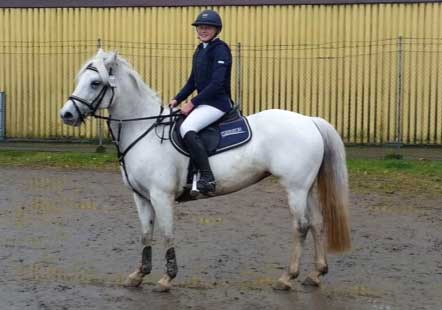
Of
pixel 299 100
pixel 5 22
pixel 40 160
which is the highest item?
pixel 5 22

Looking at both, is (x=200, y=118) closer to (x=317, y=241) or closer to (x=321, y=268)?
(x=317, y=241)

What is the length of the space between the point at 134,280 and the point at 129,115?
1540 millimetres

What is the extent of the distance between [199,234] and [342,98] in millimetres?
9510

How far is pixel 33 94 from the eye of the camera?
2042 cm

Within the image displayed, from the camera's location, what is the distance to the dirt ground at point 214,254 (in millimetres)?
7469

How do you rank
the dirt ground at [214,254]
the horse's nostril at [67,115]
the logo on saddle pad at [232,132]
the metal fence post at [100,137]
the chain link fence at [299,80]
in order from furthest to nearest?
the chain link fence at [299,80]
the metal fence post at [100,137]
the logo on saddle pad at [232,132]
the horse's nostril at [67,115]
the dirt ground at [214,254]

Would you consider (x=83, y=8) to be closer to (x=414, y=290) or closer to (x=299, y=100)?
(x=299, y=100)

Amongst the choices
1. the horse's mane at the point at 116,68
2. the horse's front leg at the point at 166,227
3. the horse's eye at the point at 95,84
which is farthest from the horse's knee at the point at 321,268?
the horse's eye at the point at 95,84

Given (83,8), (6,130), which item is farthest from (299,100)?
(6,130)

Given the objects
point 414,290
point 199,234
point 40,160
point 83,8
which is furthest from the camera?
point 83,8

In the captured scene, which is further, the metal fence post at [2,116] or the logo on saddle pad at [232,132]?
the metal fence post at [2,116]

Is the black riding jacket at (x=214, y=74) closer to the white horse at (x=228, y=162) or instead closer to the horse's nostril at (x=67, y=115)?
the white horse at (x=228, y=162)

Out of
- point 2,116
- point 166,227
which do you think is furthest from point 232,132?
point 2,116

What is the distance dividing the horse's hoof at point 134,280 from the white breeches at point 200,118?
135cm
